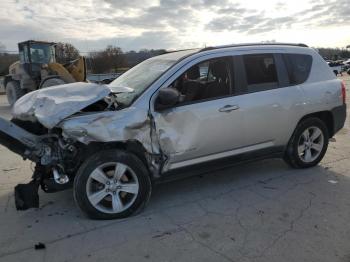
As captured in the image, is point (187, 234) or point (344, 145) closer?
point (187, 234)

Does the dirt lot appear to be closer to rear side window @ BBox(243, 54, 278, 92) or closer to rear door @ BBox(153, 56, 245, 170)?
rear door @ BBox(153, 56, 245, 170)

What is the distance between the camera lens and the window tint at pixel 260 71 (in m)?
5.07

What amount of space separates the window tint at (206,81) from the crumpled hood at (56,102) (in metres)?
0.93

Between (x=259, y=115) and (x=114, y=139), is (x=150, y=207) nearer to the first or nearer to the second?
(x=114, y=139)

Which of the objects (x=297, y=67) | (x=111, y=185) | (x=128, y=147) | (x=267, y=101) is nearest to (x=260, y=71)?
(x=267, y=101)

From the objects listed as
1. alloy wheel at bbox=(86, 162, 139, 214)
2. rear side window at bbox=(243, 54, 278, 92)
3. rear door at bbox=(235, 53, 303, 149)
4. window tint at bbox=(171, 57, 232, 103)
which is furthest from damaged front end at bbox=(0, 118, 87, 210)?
rear side window at bbox=(243, 54, 278, 92)

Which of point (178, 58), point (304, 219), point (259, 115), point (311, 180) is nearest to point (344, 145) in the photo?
point (311, 180)

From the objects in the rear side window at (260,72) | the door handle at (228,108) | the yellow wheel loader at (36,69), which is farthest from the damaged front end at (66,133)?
the yellow wheel loader at (36,69)

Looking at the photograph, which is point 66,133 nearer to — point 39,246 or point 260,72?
point 39,246

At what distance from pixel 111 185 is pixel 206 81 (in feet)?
5.81

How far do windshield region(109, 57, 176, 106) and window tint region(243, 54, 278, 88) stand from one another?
1.02 metres

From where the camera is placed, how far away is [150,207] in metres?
4.57

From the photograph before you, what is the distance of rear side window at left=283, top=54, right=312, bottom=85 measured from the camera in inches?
215

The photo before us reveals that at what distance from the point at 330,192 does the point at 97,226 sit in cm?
284
